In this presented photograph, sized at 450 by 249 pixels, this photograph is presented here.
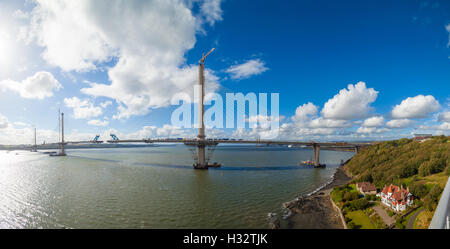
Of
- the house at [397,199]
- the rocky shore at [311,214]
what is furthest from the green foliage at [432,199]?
the rocky shore at [311,214]

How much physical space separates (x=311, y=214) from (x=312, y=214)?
12 centimetres

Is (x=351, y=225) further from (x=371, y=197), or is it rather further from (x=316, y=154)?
(x=316, y=154)

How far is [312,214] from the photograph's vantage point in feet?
69.8

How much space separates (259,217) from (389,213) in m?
14.5

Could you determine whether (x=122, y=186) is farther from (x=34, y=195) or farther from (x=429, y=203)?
(x=429, y=203)

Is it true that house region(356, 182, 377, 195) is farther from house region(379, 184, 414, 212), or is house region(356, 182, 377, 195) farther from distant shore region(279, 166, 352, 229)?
distant shore region(279, 166, 352, 229)

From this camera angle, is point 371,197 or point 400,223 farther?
point 371,197

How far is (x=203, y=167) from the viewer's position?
56.4 meters

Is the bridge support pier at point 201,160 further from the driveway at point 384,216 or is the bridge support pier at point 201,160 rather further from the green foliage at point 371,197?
the driveway at point 384,216

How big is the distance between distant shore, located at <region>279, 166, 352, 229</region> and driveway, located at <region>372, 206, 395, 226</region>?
4.22 meters

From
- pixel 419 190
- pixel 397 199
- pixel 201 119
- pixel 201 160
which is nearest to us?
pixel 397 199

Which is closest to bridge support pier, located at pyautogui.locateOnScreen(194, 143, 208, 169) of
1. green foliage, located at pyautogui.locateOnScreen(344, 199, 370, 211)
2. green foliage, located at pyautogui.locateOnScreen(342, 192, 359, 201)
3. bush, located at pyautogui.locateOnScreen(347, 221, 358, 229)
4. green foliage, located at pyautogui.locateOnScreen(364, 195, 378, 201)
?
green foliage, located at pyautogui.locateOnScreen(342, 192, 359, 201)

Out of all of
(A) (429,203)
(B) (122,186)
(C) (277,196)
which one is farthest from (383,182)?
(B) (122,186)

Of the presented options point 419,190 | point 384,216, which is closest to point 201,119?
point 384,216
